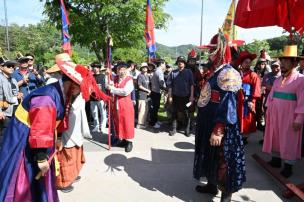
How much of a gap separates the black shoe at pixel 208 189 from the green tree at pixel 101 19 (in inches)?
576

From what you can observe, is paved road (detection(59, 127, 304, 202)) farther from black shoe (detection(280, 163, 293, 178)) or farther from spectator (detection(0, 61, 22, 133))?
spectator (detection(0, 61, 22, 133))

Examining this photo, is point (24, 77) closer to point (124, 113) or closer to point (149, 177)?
point (124, 113)

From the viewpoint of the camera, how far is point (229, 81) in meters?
3.53

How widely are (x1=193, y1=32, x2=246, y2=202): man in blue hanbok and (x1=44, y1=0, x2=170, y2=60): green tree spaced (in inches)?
573

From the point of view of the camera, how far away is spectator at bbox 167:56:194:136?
24.6 feet

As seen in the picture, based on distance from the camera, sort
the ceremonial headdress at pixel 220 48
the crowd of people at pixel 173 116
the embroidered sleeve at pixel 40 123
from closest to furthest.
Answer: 1. the embroidered sleeve at pixel 40 123
2. the crowd of people at pixel 173 116
3. the ceremonial headdress at pixel 220 48

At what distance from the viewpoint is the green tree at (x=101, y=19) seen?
58.6 feet

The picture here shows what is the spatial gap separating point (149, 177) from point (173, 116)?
306 centimetres

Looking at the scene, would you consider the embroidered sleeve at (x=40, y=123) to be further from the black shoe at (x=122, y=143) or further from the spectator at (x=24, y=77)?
the spectator at (x=24, y=77)

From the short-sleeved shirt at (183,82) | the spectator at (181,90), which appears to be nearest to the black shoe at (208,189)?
the spectator at (181,90)

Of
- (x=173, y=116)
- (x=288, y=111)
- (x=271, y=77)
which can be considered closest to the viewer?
(x=288, y=111)

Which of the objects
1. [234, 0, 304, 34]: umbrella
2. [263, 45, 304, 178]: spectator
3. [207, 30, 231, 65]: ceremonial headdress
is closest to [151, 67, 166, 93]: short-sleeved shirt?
[234, 0, 304, 34]: umbrella

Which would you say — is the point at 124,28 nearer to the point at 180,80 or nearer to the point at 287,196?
the point at 180,80

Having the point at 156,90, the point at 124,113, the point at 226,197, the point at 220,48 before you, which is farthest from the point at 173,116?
the point at 220,48
